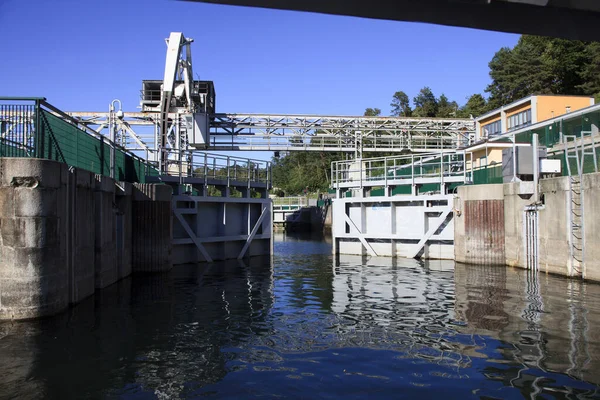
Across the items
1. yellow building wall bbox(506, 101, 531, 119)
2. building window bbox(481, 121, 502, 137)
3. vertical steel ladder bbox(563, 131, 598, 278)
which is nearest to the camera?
vertical steel ladder bbox(563, 131, 598, 278)

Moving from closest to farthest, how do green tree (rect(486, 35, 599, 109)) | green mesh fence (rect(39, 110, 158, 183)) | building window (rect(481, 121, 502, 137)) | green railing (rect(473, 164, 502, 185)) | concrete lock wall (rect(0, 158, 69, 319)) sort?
concrete lock wall (rect(0, 158, 69, 319))
green mesh fence (rect(39, 110, 158, 183))
green railing (rect(473, 164, 502, 185))
building window (rect(481, 121, 502, 137))
green tree (rect(486, 35, 599, 109))

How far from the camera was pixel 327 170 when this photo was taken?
8794 centimetres

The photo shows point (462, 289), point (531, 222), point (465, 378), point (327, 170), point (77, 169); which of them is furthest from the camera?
point (327, 170)

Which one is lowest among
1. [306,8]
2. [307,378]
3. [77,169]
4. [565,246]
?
[307,378]

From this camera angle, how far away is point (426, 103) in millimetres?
87062

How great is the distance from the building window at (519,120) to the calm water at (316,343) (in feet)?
76.5

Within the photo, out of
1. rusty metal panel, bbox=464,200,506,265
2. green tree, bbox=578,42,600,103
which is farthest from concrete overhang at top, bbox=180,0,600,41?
green tree, bbox=578,42,600,103

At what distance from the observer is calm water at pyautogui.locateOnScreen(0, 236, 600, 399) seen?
7004 mm

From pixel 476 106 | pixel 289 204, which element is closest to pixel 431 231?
pixel 289 204

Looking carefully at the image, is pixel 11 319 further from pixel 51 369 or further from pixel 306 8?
pixel 306 8

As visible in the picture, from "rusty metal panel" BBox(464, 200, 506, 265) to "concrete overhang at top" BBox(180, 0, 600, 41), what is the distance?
15119 millimetres

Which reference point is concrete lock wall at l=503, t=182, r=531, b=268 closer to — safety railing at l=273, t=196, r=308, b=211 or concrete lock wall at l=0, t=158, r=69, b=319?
concrete lock wall at l=0, t=158, r=69, b=319

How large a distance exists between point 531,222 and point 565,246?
75.8 inches

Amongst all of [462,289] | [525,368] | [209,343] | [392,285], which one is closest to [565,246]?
[462,289]
